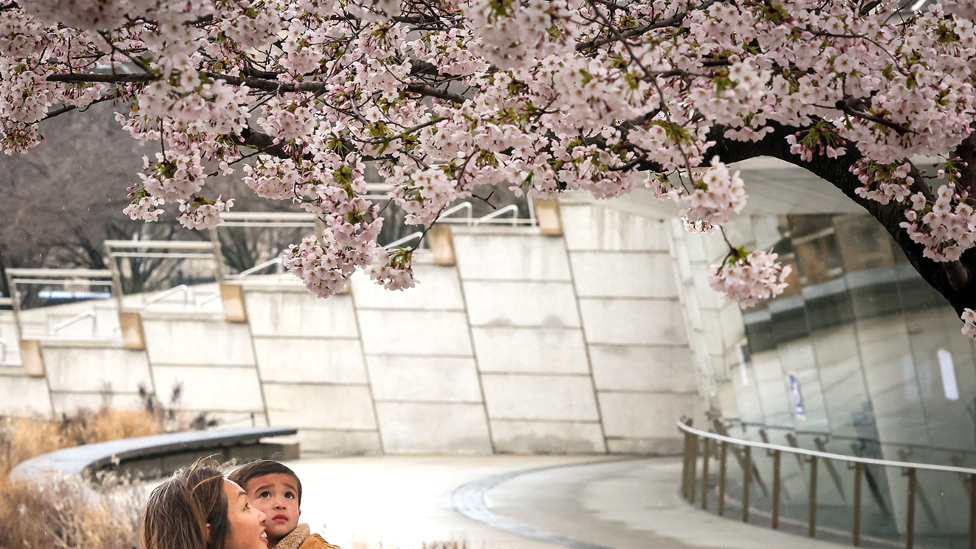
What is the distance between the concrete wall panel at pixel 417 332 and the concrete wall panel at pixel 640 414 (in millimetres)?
2338

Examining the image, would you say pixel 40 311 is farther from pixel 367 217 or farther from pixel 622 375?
pixel 367 217

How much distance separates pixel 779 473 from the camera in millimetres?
8445

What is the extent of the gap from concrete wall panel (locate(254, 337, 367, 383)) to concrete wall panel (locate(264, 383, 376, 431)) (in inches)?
5.8

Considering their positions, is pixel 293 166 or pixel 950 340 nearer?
pixel 293 166

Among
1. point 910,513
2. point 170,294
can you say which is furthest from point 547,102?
point 170,294

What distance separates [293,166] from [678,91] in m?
1.56

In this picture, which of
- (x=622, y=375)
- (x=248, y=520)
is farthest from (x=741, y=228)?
(x=248, y=520)

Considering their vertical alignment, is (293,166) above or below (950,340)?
above

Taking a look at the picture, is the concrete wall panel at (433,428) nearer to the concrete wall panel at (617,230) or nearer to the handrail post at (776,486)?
the concrete wall panel at (617,230)

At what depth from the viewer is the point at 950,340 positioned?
719cm

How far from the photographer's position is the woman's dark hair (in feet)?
7.96

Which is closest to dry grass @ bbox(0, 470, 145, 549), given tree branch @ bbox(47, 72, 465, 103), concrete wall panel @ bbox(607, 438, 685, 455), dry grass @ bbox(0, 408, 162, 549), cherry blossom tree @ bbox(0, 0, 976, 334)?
dry grass @ bbox(0, 408, 162, 549)

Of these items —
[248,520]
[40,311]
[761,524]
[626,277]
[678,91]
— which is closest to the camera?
[248,520]

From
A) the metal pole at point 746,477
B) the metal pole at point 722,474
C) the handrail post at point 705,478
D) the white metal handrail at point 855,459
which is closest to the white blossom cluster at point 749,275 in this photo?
the white metal handrail at point 855,459
